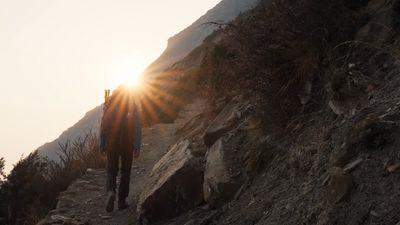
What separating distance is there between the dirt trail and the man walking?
368mm

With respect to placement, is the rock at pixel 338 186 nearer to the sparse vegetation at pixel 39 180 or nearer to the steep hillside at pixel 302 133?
the steep hillside at pixel 302 133

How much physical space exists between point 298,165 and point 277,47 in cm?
142

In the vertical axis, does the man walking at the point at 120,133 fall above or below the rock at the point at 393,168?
above

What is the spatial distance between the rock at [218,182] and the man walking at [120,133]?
1555mm

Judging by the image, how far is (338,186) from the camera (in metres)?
2.97

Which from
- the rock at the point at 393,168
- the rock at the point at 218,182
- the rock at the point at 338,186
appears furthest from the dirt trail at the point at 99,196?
A: the rock at the point at 393,168

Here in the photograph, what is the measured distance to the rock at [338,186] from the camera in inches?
115

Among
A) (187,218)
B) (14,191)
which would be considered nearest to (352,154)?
(187,218)

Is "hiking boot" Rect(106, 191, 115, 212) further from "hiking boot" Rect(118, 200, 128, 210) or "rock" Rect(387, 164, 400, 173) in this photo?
"rock" Rect(387, 164, 400, 173)

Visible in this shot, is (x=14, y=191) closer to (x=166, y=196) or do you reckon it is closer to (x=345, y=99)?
(x=166, y=196)

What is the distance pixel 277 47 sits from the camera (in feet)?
15.4

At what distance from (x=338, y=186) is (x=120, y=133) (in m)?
4.00

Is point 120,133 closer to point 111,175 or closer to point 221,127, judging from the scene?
point 111,175

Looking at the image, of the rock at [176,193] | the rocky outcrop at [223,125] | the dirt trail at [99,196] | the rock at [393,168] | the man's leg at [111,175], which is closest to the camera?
the rock at [393,168]
